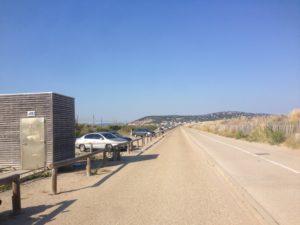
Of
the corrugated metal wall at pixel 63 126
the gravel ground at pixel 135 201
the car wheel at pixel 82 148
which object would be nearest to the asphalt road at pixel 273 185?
the gravel ground at pixel 135 201

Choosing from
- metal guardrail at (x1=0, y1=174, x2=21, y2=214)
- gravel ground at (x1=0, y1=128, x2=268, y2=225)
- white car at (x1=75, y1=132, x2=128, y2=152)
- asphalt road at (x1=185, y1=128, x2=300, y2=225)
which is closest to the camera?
gravel ground at (x1=0, y1=128, x2=268, y2=225)

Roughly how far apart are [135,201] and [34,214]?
250 centimetres

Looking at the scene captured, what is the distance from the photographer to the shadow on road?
9.05m

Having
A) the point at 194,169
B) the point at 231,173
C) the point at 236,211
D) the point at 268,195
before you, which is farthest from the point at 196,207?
the point at 194,169

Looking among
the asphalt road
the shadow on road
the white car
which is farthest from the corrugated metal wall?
the white car

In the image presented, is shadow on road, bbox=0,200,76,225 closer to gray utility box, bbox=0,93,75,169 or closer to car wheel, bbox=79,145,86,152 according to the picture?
gray utility box, bbox=0,93,75,169

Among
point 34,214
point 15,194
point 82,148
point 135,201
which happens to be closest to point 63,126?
point 135,201

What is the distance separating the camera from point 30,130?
774 inches

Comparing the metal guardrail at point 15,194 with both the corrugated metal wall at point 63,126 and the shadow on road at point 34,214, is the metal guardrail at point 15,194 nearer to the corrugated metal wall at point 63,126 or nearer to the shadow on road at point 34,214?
the shadow on road at point 34,214

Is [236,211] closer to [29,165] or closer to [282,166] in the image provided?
[282,166]

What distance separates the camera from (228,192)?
40.3 feet

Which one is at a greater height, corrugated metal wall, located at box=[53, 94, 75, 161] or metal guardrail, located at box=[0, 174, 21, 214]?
corrugated metal wall, located at box=[53, 94, 75, 161]

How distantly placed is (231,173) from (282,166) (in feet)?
10.2

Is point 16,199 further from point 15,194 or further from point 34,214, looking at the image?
point 34,214
